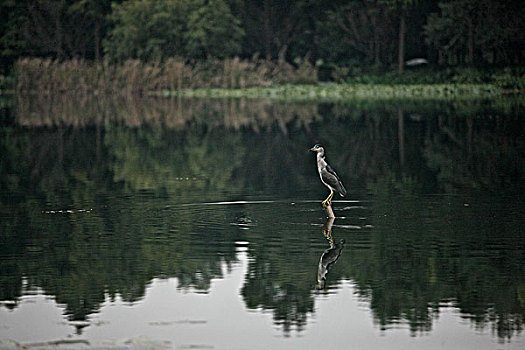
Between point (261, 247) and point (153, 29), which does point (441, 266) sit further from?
point (153, 29)

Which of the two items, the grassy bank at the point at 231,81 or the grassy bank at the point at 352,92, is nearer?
the grassy bank at the point at 352,92

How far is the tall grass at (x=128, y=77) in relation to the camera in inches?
2376

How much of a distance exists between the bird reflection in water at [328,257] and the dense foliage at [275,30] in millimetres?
49801

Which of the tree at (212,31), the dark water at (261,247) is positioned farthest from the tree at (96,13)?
the dark water at (261,247)

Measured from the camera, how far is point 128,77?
198 ft

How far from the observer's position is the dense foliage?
2470 inches

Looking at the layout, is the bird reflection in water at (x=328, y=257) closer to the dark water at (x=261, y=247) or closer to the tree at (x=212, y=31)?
A: the dark water at (x=261, y=247)

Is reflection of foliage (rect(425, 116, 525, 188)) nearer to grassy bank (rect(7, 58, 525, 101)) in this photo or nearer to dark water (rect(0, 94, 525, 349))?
dark water (rect(0, 94, 525, 349))

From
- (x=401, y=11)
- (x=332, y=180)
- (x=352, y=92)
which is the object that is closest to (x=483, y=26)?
(x=401, y=11)

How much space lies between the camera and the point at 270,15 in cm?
7456

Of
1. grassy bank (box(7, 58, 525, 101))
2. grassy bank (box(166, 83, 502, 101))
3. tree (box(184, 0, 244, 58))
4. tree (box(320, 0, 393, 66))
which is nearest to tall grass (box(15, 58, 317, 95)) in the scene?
grassy bank (box(7, 58, 525, 101))

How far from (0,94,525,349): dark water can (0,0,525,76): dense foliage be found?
3775 cm

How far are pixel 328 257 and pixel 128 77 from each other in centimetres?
5014

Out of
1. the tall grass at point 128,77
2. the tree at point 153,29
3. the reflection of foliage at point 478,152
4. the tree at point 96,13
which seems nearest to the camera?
the reflection of foliage at point 478,152
